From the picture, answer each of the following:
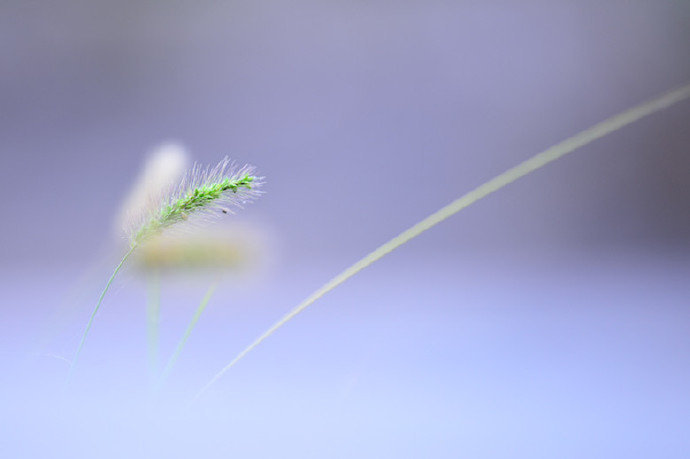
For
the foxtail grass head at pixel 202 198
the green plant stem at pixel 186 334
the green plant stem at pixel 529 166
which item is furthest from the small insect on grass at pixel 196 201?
the green plant stem at pixel 529 166

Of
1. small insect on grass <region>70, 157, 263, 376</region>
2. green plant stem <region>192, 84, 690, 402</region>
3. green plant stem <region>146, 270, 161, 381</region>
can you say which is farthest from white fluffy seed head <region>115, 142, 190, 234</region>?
green plant stem <region>192, 84, 690, 402</region>

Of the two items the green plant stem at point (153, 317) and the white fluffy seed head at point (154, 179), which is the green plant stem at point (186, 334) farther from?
the white fluffy seed head at point (154, 179)

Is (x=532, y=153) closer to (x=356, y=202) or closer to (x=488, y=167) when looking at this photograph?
(x=488, y=167)

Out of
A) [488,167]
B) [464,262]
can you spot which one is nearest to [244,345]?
[464,262]

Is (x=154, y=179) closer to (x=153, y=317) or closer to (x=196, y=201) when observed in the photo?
(x=196, y=201)

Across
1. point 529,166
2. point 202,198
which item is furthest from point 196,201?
point 529,166

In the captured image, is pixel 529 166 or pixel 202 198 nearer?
pixel 202 198
